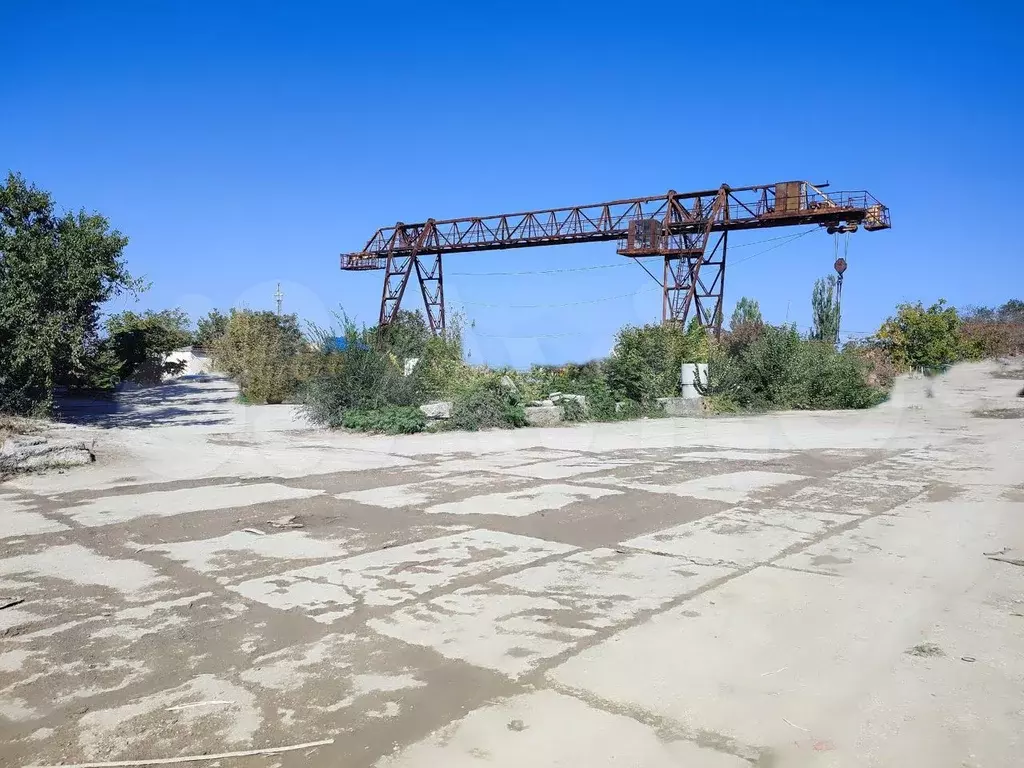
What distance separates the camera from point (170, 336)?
3344cm

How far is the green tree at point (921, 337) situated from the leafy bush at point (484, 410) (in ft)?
65.9

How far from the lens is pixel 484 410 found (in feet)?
52.7

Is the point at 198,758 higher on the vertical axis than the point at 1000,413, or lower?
lower

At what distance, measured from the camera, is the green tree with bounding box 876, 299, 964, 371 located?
30016mm

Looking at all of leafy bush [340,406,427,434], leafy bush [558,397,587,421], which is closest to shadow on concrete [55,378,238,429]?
leafy bush [340,406,427,434]

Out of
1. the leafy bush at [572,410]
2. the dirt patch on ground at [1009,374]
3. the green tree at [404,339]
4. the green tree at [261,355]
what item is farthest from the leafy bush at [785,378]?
the green tree at [261,355]

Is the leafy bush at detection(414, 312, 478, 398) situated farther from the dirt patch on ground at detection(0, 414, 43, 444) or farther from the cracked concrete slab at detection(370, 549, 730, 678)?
the cracked concrete slab at detection(370, 549, 730, 678)

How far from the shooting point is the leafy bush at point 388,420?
15.4 meters

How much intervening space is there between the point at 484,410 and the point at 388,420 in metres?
2.05

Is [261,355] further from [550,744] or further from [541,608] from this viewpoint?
[550,744]

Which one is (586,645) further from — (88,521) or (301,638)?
(88,521)

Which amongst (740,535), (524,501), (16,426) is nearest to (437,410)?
(16,426)

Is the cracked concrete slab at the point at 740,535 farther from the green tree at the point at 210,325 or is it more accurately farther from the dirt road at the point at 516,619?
the green tree at the point at 210,325

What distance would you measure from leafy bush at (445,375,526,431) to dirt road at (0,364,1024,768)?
5884 mm
